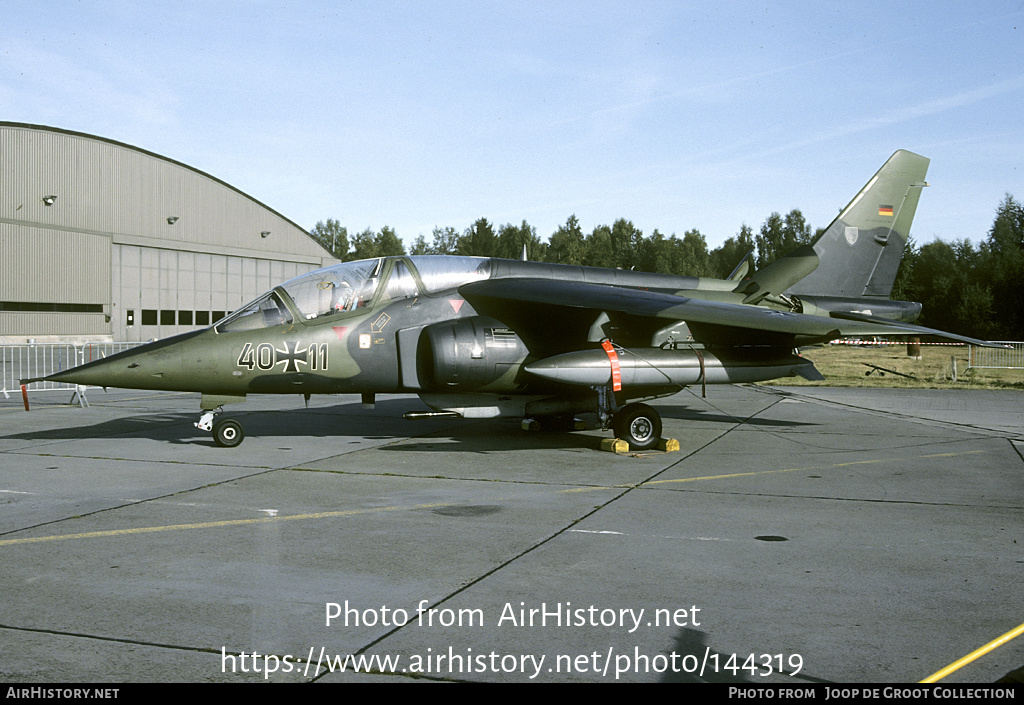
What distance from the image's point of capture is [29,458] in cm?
997

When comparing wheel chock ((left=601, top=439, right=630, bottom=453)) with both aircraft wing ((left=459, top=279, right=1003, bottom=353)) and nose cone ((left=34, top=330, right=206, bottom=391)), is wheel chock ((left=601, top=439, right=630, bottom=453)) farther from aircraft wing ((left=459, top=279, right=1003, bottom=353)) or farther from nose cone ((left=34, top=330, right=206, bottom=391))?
nose cone ((left=34, top=330, right=206, bottom=391))

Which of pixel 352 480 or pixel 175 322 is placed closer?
pixel 352 480

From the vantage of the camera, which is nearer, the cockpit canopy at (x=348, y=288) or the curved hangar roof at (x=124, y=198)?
the cockpit canopy at (x=348, y=288)

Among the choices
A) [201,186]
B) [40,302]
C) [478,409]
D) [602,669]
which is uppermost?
[201,186]

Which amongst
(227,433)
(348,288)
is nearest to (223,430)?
(227,433)

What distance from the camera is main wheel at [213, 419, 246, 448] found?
1077cm

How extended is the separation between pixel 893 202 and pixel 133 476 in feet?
44.2

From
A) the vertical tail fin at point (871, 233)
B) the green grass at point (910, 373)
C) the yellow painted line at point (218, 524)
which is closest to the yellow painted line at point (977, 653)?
the yellow painted line at point (218, 524)

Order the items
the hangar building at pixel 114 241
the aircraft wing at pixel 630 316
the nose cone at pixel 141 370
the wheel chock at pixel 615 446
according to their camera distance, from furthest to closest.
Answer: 1. the hangar building at pixel 114 241
2. the wheel chock at pixel 615 446
3. the aircraft wing at pixel 630 316
4. the nose cone at pixel 141 370

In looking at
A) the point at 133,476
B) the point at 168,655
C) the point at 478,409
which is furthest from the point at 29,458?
the point at 168,655

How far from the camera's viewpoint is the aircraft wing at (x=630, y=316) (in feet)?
33.4

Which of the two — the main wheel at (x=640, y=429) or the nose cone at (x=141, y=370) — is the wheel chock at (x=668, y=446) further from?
the nose cone at (x=141, y=370)

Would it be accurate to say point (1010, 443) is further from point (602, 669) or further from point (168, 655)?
point (168, 655)

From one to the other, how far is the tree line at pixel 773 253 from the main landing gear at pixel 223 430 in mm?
27724
